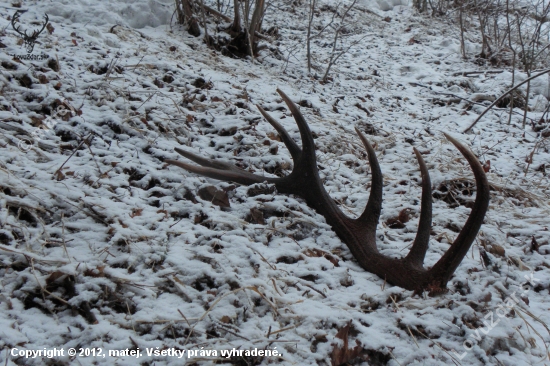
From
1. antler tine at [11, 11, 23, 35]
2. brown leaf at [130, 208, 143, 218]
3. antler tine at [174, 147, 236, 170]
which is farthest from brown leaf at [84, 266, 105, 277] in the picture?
antler tine at [11, 11, 23, 35]

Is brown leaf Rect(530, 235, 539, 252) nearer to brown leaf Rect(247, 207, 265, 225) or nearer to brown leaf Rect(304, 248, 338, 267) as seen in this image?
brown leaf Rect(304, 248, 338, 267)

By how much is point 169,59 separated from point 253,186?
7.22 feet

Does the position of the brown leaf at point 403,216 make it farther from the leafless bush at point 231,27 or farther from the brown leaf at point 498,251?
the leafless bush at point 231,27

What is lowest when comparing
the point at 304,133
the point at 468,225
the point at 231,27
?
the point at 468,225

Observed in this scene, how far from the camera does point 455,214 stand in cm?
236

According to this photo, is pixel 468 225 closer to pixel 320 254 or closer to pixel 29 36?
pixel 320 254

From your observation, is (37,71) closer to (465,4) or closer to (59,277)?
(59,277)

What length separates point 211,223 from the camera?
1966mm

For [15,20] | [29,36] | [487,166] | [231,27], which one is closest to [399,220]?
[487,166]

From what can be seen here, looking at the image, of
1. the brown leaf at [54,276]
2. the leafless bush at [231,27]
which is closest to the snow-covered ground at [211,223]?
the brown leaf at [54,276]

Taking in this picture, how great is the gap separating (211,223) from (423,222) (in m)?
1.05

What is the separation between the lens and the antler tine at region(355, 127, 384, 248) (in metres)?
1.90

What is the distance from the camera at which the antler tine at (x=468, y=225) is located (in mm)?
1474

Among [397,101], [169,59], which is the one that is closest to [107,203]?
[169,59]
